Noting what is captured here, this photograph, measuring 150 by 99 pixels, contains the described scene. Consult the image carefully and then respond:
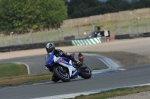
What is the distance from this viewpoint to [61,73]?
17.2 meters

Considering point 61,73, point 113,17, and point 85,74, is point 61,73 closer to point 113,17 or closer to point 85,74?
point 85,74

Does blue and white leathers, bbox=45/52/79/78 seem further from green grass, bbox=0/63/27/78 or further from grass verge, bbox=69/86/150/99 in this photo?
green grass, bbox=0/63/27/78

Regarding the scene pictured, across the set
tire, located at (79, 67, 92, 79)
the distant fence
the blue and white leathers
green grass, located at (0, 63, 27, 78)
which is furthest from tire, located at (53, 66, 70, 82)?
the distant fence

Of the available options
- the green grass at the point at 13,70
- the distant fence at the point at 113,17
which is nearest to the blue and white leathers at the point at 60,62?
the green grass at the point at 13,70

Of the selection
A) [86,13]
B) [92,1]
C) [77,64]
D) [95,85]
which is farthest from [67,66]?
[92,1]

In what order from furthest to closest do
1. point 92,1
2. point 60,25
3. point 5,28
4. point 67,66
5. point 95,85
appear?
point 92,1 → point 60,25 → point 5,28 → point 67,66 → point 95,85

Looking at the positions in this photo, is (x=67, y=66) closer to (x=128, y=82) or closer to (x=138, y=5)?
(x=128, y=82)

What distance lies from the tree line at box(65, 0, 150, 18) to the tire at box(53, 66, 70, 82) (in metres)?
110

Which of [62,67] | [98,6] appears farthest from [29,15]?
[62,67]

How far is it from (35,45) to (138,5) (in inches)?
3296

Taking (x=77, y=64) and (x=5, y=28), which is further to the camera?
(x=5, y=28)

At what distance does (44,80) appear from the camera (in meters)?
20.2

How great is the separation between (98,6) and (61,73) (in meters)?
116

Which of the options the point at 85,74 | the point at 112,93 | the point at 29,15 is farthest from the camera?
the point at 29,15
